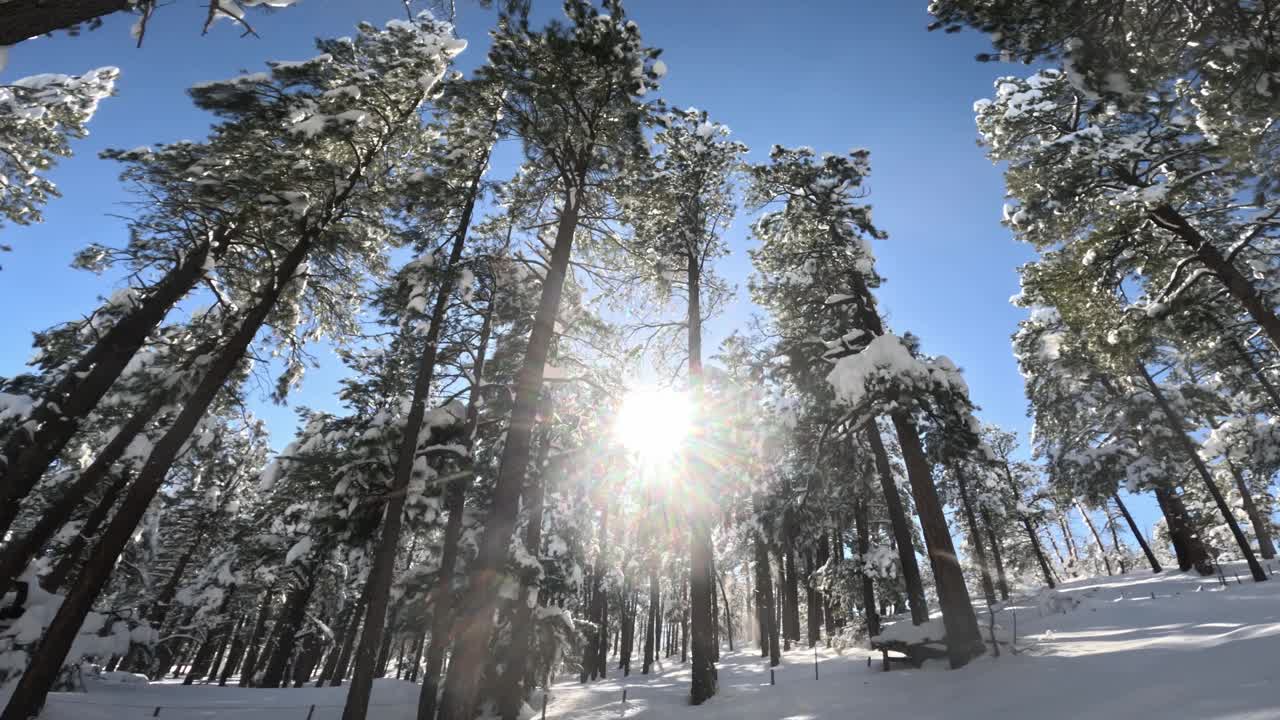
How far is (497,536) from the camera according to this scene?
7.82m

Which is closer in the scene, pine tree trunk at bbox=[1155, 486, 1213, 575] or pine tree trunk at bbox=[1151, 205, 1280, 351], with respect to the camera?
pine tree trunk at bbox=[1151, 205, 1280, 351]

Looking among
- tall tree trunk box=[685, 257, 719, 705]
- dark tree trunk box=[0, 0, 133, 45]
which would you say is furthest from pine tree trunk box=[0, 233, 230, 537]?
tall tree trunk box=[685, 257, 719, 705]

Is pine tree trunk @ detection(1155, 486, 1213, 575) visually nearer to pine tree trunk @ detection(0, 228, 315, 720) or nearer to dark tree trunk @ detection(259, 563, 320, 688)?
pine tree trunk @ detection(0, 228, 315, 720)

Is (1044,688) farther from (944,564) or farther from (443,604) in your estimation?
(443,604)

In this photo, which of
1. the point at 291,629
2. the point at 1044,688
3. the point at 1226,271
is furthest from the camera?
the point at 291,629

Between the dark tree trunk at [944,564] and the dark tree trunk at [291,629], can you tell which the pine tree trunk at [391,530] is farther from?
the dark tree trunk at [291,629]

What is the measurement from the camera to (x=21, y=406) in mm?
12477

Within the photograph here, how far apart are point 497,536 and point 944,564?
8.89m

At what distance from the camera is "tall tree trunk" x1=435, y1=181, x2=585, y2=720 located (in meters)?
7.22

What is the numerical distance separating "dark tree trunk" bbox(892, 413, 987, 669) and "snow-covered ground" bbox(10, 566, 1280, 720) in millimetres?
395

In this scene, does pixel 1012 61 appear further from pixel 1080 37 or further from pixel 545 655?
pixel 545 655

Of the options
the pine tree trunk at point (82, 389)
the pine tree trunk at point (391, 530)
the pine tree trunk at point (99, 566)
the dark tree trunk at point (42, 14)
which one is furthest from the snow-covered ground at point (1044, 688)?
the dark tree trunk at point (42, 14)

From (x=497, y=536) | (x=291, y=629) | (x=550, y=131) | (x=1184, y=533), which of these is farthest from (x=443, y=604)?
(x=1184, y=533)

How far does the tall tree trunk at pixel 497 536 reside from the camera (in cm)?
722
